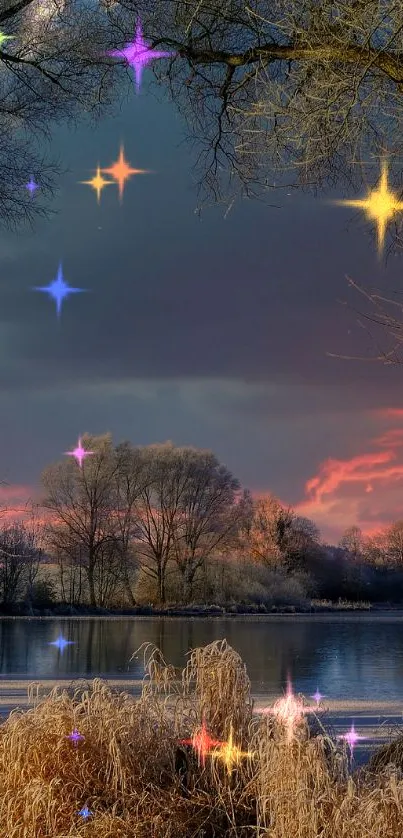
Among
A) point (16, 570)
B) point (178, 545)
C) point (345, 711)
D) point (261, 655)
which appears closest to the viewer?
point (345, 711)

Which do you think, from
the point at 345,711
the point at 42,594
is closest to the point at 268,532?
the point at 42,594

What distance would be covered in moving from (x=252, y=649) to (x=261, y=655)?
0.95 meters

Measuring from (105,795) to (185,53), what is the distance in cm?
475

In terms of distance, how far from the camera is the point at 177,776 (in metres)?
4.46

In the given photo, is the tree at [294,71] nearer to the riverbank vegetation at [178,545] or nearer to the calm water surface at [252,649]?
the calm water surface at [252,649]

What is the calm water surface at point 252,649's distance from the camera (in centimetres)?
1081

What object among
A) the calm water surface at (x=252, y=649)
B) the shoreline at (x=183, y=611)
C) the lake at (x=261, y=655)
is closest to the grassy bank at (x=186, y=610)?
the shoreline at (x=183, y=611)

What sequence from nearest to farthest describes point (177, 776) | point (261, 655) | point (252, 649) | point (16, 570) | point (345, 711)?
1. point (177, 776)
2. point (345, 711)
3. point (261, 655)
4. point (252, 649)
5. point (16, 570)

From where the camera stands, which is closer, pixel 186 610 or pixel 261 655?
pixel 261 655

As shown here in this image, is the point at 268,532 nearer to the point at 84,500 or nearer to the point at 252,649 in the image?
the point at 84,500

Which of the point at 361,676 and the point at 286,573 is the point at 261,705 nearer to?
the point at 361,676

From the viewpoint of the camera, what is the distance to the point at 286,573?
2964 cm

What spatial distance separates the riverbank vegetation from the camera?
2762cm

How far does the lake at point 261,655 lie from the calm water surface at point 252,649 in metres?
0.02
